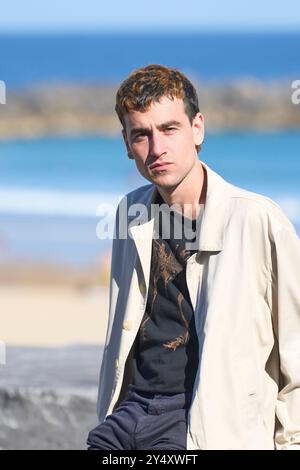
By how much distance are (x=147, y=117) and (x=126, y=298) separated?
51 cm

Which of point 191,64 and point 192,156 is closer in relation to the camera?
point 192,156

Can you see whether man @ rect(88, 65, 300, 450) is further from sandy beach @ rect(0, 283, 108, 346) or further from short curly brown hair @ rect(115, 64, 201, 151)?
sandy beach @ rect(0, 283, 108, 346)

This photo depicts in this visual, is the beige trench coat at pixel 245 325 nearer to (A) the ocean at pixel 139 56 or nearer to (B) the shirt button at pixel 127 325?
(B) the shirt button at pixel 127 325

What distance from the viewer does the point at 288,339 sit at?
9.88ft

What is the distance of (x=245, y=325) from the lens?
9.80 ft

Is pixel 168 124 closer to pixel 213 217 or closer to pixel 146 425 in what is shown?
pixel 213 217

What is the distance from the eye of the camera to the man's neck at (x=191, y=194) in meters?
3.20

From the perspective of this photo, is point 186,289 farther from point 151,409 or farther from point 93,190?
point 93,190

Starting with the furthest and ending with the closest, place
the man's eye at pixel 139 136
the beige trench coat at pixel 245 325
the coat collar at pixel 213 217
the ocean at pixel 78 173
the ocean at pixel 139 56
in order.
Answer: the ocean at pixel 139 56
the ocean at pixel 78 173
the man's eye at pixel 139 136
the coat collar at pixel 213 217
the beige trench coat at pixel 245 325

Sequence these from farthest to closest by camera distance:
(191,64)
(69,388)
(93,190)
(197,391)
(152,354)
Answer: (191,64) → (93,190) → (69,388) → (152,354) → (197,391)

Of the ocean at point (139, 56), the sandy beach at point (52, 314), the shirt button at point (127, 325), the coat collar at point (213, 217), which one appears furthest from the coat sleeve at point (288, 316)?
the ocean at point (139, 56)

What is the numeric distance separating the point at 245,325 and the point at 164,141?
53 cm

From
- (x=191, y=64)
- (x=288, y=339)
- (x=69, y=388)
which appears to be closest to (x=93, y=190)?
(x=69, y=388)

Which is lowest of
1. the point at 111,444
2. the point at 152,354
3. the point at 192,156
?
the point at 111,444
